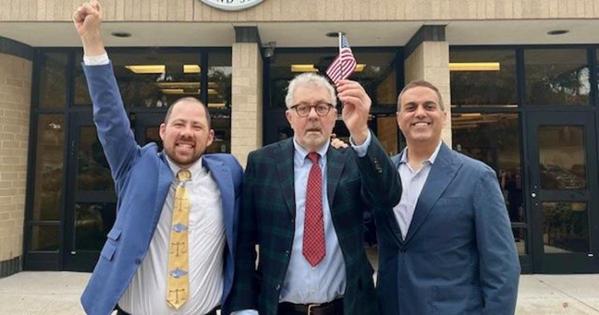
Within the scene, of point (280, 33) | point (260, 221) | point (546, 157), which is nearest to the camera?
point (260, 221)

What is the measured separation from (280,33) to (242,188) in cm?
447

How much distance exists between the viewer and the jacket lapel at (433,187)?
2.05 m

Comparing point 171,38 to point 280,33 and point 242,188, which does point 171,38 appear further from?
→ point 242,188

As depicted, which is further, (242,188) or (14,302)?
(14,302)

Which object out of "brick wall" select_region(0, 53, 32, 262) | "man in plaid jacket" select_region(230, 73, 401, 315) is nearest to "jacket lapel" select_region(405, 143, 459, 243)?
"man in plaid jacket" select_region(230, 73, 401, 315)

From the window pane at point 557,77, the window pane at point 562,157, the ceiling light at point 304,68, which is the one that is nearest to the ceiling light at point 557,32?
the window pane at point 557,77

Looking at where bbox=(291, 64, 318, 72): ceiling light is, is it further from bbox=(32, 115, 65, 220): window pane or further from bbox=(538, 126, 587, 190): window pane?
bbox=(32, 115, 65, 220): window pane

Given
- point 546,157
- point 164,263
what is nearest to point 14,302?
point 164,263

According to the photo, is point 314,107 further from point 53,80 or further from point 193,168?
point 53,80

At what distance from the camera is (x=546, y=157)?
7008 mm

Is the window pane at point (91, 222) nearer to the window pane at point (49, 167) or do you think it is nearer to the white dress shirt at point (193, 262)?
the window pane at point (49, 167)

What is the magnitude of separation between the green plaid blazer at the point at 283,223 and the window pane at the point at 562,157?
5.77m

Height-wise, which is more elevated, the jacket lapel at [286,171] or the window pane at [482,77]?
the window pane at [482,77]

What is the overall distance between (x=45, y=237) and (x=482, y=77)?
6962 millimetres
